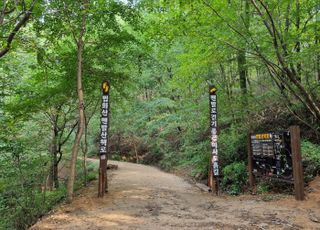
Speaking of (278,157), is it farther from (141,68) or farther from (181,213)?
(141,68)

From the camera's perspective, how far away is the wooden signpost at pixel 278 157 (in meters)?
7.53

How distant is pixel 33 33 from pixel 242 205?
7814mm

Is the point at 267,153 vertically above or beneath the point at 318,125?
beneath

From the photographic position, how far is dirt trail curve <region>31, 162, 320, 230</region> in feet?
19.4

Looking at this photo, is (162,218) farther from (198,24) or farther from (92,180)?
(92,180)

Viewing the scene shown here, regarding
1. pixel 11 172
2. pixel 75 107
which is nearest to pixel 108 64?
pixel 75 107

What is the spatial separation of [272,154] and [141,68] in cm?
538

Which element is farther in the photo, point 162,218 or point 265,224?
point 162,218

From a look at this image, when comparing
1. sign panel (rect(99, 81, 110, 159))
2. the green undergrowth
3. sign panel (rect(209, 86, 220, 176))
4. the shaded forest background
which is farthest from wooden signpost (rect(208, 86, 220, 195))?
the green undergrowth

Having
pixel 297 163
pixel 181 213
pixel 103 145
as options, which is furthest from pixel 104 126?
pixel 297 163

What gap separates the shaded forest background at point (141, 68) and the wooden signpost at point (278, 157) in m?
0.85

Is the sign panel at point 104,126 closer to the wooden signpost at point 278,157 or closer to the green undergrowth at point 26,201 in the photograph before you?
the green undergrowth at point 26,201

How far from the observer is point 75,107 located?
43.2 feet

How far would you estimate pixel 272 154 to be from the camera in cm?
860
